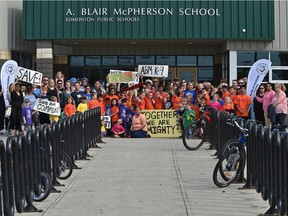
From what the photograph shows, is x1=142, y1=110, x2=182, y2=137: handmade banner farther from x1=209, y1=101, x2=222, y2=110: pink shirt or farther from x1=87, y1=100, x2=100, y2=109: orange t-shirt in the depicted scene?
x1=209, y1=101, x2=222, y2=110: pink shirt

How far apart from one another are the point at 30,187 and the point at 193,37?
19.5m

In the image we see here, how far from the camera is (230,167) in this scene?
10.6 meters

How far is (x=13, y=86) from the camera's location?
1938 cm

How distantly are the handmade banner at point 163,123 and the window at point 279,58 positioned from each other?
8942mm

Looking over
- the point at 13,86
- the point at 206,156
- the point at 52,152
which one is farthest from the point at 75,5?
the point at 52,152

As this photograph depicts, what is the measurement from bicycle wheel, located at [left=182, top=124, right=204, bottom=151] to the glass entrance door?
48.4 ft

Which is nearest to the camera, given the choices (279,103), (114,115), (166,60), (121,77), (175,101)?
(279,103)

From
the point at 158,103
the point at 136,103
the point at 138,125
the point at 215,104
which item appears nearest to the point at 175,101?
the point at 158,103

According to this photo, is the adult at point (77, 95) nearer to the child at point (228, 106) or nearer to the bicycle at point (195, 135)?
the child at point (228, 106)

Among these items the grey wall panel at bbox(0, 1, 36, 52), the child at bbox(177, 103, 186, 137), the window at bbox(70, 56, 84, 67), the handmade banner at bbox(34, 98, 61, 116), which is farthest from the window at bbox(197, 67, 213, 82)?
the handmade banner at bbox(34, 98, 61, 116)

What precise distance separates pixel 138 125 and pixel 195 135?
13.4 feet

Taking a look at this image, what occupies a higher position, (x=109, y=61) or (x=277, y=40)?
(x=277, y=40)

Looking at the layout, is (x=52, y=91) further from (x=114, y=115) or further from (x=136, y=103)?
(x=136, y=103)

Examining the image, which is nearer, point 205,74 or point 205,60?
point 205,74
